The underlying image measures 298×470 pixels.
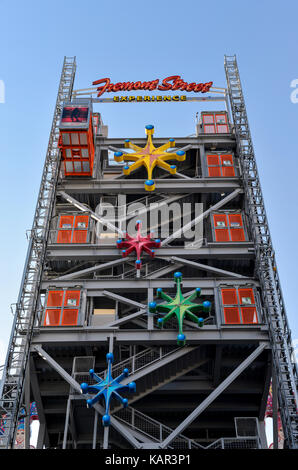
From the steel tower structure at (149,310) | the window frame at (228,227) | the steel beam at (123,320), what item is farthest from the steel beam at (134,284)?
the window frame at (228,227)

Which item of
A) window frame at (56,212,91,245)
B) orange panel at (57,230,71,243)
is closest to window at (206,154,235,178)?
window frame at (56,212,91,245)

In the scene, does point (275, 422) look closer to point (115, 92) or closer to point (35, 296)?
point (35, 296)

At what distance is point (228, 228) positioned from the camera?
39.7 meters

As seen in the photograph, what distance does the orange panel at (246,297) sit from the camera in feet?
115

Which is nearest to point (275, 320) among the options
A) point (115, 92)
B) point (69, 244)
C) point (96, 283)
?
point (96, 283)

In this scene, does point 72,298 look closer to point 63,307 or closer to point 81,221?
point 63,307

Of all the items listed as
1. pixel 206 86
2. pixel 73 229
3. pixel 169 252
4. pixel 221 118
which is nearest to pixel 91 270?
pixel 73 229

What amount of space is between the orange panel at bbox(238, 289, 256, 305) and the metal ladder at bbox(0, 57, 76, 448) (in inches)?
515

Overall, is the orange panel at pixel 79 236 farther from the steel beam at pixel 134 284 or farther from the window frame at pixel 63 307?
the window frame at pixel 63 307

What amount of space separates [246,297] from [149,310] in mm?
6425

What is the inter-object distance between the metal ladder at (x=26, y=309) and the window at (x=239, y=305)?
12.1 meters

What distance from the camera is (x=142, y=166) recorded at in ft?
147

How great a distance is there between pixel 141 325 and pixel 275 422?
404 inches

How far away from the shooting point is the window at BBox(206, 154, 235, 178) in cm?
4359
